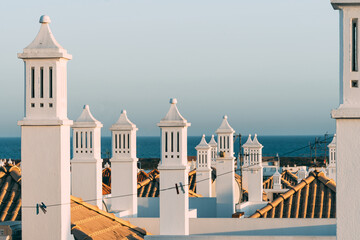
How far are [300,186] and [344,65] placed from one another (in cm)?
1593

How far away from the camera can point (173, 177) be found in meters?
18.2

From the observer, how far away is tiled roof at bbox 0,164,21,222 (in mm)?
19688

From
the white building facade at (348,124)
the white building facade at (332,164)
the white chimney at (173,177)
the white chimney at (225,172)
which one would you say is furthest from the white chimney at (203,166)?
the white building facade at (348,124)

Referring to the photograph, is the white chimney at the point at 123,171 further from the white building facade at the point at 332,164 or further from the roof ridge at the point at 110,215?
the white building facade at the point at 332,164

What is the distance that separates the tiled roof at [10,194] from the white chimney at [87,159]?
1658 mm

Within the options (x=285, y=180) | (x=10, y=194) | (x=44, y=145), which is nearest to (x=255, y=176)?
(x=10, y=194)

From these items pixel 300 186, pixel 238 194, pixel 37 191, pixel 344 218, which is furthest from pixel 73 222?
pixel 238 194

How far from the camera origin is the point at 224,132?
91.8 ft

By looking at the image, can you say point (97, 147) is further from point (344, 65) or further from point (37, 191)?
point (344, 65)

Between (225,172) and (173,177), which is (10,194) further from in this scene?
(225,172)

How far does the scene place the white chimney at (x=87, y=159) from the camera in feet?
66.7

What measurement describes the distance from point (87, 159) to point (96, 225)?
3.34 metres

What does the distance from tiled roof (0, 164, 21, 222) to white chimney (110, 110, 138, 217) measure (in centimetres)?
283

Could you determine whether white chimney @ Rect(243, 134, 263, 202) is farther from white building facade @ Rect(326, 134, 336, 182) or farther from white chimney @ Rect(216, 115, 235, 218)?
white chimney @ Rect(216, 115, 235, 218)
